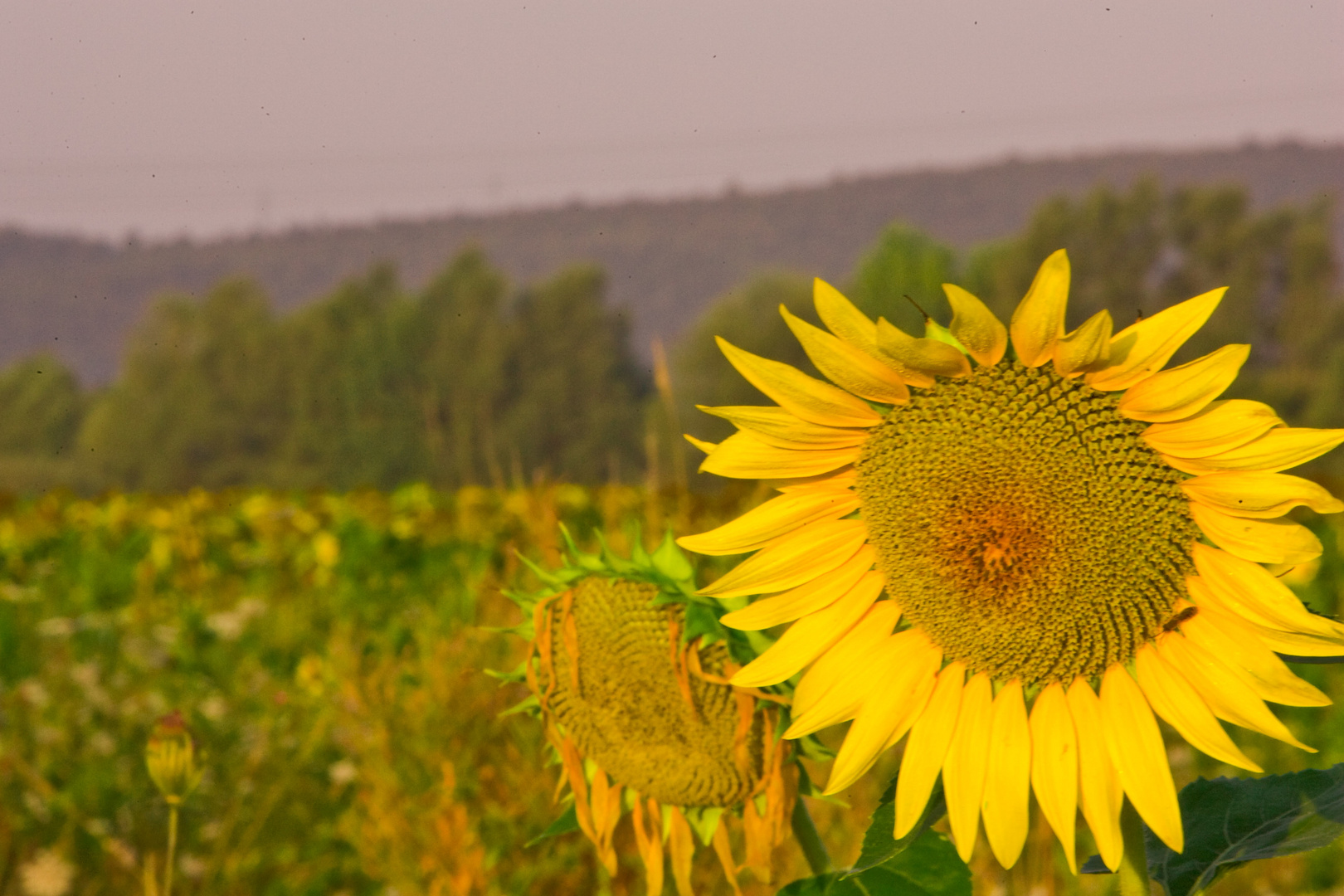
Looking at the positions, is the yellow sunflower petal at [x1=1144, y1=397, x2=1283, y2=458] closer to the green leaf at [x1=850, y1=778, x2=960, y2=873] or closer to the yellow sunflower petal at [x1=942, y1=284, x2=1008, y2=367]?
the yellow sunflower petal at [x1=942, y1=284, x2=1008, y2=367]

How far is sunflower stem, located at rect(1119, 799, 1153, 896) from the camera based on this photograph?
875 millimetres

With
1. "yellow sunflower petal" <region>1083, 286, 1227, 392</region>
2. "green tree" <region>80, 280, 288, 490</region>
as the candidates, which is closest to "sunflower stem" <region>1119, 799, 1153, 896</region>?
"yellow sunflower petal" <region>1083, 286, 1227, 392</region>

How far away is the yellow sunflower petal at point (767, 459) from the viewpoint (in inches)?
37.1

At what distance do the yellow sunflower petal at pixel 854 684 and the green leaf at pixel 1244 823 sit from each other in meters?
0.26

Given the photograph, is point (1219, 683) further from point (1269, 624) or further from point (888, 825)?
point (888, 825)

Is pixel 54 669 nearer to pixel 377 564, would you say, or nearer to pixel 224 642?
pixel 224 642

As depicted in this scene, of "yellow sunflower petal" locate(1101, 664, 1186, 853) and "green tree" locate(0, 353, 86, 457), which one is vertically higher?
"green tree" locate(0, 353, 86, 457)

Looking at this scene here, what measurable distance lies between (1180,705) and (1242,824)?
0.50 ft

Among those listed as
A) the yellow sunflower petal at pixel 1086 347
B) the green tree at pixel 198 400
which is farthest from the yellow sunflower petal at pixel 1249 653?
the green tree at pixel 198 400

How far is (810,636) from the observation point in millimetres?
953

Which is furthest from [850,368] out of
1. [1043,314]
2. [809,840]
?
[809,840]

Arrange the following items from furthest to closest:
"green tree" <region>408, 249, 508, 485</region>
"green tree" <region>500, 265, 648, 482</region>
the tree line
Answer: "green tree" <region>408, 249, 508, 485</region>
"green tree" <region>500, 265, 648, 482</region>
the tree line

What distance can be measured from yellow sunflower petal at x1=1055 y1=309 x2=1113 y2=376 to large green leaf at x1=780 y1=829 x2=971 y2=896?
379 mm

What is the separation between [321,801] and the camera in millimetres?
3279
